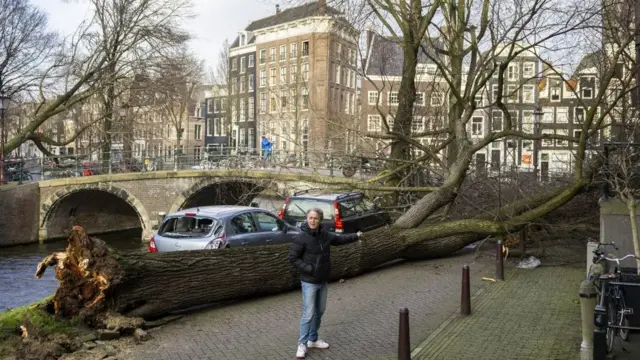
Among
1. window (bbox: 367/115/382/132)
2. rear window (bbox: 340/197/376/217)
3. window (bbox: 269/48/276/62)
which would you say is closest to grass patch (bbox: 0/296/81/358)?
rear window (bbox: 340/197/376/217)

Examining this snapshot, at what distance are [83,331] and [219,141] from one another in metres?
63.4

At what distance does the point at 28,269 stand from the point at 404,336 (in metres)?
19.6

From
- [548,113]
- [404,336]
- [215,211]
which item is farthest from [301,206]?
[548,113]

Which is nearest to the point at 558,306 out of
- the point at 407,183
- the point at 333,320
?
the point at 333,320

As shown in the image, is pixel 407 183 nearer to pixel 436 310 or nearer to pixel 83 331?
pixel 436 310

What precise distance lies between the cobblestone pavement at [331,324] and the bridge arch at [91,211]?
22.1 metres

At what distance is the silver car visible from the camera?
11.6 meters

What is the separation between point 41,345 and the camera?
658 centimetres

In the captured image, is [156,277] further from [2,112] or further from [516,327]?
[2,112]

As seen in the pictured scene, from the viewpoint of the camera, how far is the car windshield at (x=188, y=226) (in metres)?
11.8

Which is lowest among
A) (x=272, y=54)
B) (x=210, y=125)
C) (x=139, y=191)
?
(x=139, y=191)

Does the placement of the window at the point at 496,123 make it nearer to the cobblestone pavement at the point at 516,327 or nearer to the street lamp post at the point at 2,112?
the cobblestone pavement at the point at 516,327

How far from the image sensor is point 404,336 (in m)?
5.96

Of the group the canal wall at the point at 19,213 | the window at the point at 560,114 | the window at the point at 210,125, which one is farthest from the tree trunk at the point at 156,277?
the window at the point at 210,125
